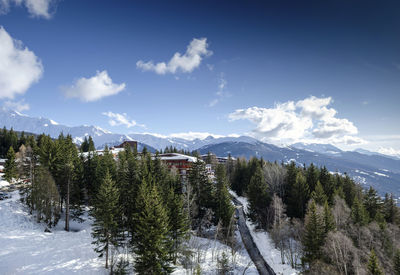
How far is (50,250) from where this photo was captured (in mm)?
30578

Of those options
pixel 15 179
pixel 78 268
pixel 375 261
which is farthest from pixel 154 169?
pixel 15 179

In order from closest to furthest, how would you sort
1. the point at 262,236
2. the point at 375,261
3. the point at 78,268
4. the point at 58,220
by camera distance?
the point at 375,261 → the point at 78,268 → the point at 58,220 → the point at 262,236

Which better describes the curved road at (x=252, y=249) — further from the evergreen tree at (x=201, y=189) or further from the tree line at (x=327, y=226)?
the evergreen tree at (x=201, y=189)

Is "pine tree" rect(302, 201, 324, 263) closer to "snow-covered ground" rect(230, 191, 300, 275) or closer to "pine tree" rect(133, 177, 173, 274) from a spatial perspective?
"snow-covered ground" rect(230, 191, 300, 275)

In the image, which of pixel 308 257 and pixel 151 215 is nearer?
pixel 151 215

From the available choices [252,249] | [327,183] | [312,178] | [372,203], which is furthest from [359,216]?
[252,249]

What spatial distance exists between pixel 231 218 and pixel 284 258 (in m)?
13.7

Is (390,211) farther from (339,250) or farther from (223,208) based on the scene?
(223,208)

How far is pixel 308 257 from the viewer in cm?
3491

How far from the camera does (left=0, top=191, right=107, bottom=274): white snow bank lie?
26.8 meters

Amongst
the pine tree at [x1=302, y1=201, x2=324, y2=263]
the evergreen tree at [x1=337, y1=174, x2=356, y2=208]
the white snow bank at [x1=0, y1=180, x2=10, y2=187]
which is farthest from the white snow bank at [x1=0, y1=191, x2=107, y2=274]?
the evergreen tree at [x1=337, y1=174, x2=356, y2=208]

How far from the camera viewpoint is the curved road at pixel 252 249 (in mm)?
37250

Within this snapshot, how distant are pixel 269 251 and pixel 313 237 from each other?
40.7 ft

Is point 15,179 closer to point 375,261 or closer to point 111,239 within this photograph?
point 111,239
